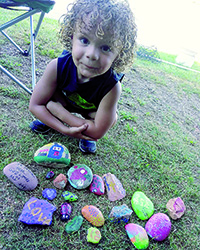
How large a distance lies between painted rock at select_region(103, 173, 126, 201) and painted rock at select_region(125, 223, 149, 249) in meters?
0.22

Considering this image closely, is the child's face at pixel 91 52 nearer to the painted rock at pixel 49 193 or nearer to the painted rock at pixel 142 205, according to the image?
the painted rock at pixel 49 193

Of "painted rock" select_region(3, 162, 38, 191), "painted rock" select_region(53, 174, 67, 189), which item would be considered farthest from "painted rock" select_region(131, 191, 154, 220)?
"painted rock" select_region(3, 162, 38, 191)

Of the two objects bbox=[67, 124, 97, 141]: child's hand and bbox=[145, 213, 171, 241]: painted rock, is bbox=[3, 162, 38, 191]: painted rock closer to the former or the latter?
bbox=[67, 124, 97, 141]: child's hand

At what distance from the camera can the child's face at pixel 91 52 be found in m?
1.22

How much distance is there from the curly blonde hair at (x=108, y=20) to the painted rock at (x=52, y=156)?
80 cm

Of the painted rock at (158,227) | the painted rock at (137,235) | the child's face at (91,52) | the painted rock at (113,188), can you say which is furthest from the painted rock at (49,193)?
the child's face at (91,52)

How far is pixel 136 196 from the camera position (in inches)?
65.0

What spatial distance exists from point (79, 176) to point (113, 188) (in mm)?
273

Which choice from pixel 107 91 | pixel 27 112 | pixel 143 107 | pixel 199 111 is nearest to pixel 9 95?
pixel 27 112

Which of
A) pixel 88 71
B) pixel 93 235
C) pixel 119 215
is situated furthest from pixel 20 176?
pixel 88 71

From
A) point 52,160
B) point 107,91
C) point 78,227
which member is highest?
point 107,91

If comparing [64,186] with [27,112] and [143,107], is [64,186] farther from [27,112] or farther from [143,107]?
[143,107]

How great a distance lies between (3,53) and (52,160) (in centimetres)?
183

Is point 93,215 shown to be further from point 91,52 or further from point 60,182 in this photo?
point 91,52
